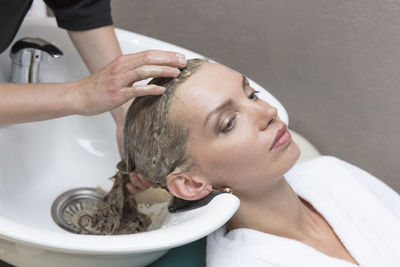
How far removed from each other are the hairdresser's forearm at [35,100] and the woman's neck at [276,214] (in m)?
0.40

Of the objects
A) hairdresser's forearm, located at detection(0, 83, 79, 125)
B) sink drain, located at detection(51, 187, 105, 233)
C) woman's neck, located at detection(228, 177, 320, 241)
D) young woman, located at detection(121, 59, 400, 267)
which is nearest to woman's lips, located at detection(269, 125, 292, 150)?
young woman, located at detection(121, 59, 400, 267)

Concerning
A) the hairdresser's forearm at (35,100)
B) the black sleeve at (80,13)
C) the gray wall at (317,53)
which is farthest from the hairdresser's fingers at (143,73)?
the gray wall at (317,53)

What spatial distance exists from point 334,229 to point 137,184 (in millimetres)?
453

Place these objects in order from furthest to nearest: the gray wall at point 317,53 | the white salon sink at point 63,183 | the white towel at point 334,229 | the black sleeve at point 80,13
A: 1. the gray wall at point 317,53
2. the black sleeve at point 80,13
3. the white towel at point 334,229
4. the white salon sink at point 63,183

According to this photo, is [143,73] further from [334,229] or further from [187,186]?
[334,229]

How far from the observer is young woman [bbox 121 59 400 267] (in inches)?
33.3

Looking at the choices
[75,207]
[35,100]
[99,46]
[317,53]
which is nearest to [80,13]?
[99,46]

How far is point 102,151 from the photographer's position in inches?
48.1

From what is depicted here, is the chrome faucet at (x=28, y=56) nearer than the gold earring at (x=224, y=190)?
No

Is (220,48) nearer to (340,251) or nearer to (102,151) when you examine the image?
(102,151)

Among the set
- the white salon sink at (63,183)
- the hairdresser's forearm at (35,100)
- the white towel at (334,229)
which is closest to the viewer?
the white salon sink at (63,183)

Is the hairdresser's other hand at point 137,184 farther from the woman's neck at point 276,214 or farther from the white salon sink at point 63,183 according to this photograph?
the woman's neck at point 276,214

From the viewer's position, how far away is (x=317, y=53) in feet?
4.18

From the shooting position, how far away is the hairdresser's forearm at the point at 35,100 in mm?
813
